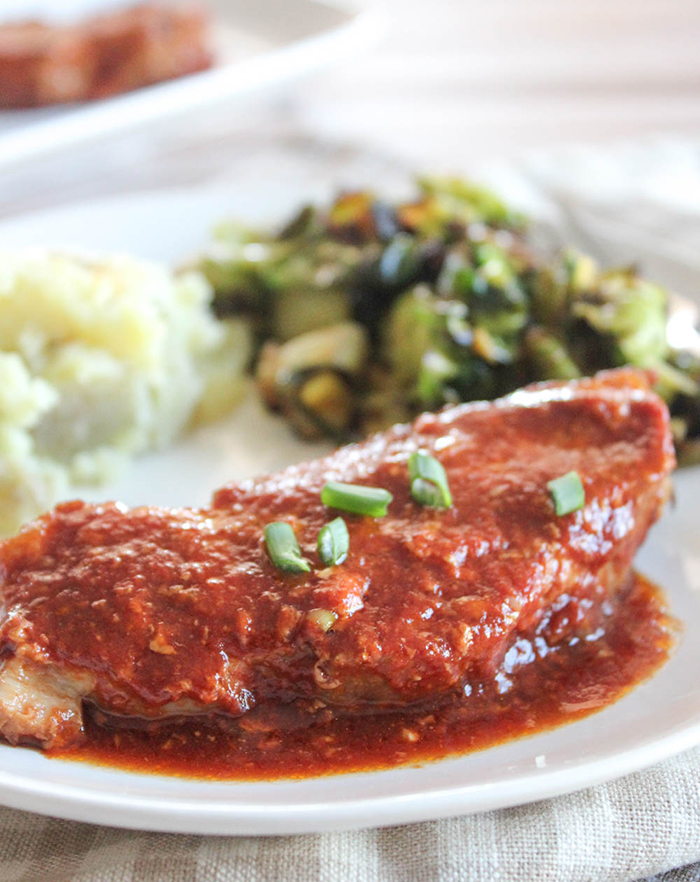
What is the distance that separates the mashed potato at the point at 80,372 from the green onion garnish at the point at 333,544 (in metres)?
1.76

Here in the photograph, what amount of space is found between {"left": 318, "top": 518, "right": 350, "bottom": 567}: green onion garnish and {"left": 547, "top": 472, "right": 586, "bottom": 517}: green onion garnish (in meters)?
0.73

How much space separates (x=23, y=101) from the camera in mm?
7465

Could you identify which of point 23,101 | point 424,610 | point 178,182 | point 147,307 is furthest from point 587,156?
point 424,610

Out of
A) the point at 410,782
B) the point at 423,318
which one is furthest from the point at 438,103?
the point at 410,782

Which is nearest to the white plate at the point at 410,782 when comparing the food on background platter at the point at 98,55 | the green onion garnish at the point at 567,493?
the green onion garnish at the point at 567,493

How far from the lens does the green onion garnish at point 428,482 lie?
3398mm

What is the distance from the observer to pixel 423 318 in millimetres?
4848

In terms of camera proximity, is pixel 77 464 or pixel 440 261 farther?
pixel 440 261

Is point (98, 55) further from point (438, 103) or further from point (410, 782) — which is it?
point (410, 782)

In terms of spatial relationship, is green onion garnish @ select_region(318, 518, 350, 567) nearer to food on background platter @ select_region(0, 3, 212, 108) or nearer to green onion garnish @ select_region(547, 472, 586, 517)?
green onion garnish @ select_region(547, 472, 586, 517)

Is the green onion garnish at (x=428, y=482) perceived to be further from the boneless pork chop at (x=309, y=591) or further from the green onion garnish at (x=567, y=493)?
the green onion garnish at (x=567, y=493)

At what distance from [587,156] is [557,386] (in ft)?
11.3

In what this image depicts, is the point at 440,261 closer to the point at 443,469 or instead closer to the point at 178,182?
the point at 443,469

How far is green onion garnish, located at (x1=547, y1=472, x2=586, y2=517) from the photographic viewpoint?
133 inches
